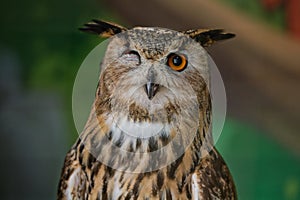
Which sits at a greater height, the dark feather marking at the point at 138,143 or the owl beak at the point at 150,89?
the owl beak at the point at 150,89

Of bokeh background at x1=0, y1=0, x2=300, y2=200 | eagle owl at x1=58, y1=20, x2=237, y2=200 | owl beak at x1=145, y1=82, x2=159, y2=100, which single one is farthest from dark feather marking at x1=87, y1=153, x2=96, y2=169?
bokeh background at x1=0, y1=0, x2=300, y2=200

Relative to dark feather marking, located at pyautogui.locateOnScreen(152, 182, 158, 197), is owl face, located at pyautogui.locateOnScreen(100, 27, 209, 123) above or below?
above

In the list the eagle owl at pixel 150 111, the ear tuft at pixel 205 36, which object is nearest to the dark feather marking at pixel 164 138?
the eagle owl at pixel 150 111

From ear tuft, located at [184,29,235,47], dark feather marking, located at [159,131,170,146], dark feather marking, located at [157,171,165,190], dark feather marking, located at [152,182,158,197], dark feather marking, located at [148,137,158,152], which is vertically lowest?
dark feather marking, located at [152,182,158,197]

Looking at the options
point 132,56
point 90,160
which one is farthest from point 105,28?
point 90,160

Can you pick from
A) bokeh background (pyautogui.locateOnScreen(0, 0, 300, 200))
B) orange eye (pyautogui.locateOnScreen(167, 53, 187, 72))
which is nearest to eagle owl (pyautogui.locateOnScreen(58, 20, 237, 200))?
orange eye (pyautogui.locateOnScreen(167, 53, 187, 72))

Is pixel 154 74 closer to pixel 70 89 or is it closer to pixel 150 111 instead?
pixel 150 111

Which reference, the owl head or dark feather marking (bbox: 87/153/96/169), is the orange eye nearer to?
the owl head

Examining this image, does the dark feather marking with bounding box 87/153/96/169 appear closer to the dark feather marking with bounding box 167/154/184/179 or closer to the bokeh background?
the dark feather marking with bounding box 167/154/184/179

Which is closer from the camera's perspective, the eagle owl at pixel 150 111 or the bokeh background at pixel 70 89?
the eagle owl at pixel 150 111

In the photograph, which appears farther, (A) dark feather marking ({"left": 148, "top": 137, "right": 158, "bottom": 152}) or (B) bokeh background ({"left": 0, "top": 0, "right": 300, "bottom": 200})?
(B) bokeh background ({"left": 0, "top": 0, "right": 300, "bottom": 200})

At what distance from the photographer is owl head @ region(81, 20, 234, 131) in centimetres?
65

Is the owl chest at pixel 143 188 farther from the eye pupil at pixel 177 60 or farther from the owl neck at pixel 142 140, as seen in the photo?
the eye pupil at pixel 177 60

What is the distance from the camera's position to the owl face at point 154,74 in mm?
645
